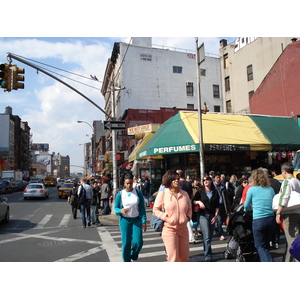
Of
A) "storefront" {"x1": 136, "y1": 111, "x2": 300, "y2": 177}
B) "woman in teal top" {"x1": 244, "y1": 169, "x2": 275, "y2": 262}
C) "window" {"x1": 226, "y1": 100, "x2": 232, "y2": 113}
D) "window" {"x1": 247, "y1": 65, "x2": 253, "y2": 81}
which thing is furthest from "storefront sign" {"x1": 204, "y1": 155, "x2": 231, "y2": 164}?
"window" {"x1": 226, "y1": 100, "x2": 232, "y2": 113}

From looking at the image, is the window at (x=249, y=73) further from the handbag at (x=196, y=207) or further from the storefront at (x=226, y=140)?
the handbag at (x=196, y=207)

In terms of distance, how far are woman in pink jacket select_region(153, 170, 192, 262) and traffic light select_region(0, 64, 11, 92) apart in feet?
26.0

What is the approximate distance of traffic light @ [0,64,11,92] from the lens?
408 inches

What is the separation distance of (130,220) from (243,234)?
2178mm

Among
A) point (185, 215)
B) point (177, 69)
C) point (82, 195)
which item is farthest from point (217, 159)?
point (177, 69)

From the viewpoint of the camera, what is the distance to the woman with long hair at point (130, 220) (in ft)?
18.4

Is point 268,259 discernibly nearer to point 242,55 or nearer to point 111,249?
point 111,249

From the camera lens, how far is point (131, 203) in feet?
18.7

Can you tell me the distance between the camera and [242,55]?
115 ft

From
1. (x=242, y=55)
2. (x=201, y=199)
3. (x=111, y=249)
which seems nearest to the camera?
(x=201, y=199)

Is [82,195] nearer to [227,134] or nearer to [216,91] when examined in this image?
[227,134]
